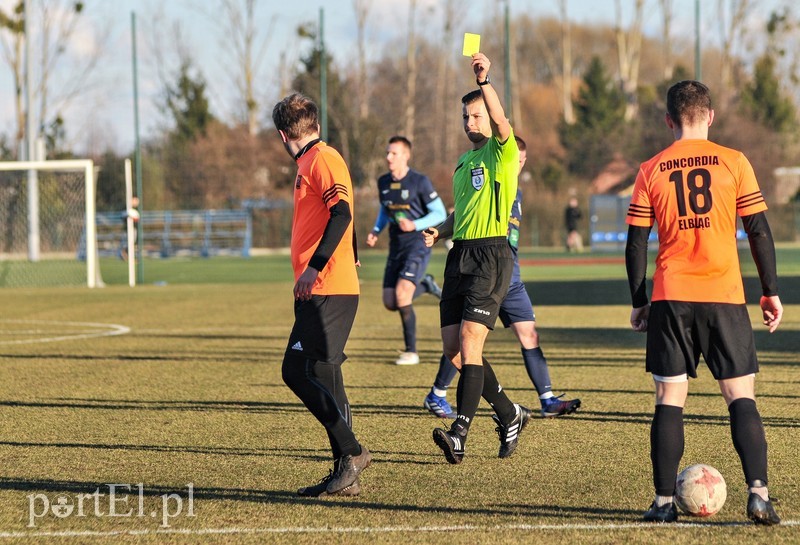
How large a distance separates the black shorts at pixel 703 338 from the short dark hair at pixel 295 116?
6.53 ft

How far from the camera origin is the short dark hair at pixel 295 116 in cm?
577

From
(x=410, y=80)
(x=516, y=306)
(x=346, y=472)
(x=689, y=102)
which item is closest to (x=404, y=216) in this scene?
(x=516, y=306)

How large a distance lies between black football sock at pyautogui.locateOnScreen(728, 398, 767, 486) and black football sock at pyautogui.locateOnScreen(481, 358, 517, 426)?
181 centimetres

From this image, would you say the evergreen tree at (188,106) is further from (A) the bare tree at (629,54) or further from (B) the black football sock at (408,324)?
(B) the black football sock at (408,324)

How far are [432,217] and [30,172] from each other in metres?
19.7

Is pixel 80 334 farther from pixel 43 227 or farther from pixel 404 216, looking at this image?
pixel 43 227

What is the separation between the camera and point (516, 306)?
312 inches

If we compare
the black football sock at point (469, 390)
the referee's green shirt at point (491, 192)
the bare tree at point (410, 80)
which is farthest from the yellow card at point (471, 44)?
the bare tree at point (410, 80)

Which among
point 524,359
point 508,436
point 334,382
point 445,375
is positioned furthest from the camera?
point 524,359

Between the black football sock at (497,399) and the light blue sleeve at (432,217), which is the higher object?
the light blue sleeve at (432,217)

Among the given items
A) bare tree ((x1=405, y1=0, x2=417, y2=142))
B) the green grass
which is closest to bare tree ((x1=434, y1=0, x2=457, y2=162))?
bare tree ((x1=405, y1=0, x2=417, y2=142))

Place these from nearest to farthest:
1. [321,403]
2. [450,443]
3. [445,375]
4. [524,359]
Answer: [321,403] → [450,443] → [445,375] → [524,359]

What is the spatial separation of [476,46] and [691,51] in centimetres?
6880

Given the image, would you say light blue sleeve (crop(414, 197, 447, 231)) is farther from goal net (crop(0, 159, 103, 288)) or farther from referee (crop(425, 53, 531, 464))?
goal net (crop(0, 159, 103, 288))
